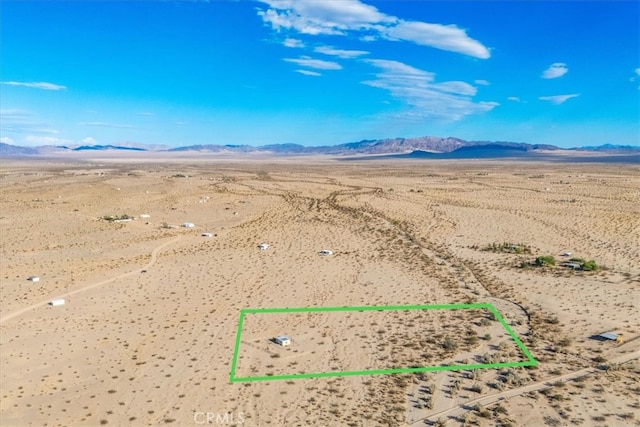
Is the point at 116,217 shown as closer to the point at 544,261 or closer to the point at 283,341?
the point at 283,341

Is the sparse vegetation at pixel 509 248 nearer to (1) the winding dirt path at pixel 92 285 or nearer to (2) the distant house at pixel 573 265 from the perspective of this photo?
(2) the distant house at pixel 573 265

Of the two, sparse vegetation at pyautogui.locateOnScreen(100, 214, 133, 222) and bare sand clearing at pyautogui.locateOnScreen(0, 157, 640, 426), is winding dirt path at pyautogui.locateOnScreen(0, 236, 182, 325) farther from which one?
sparse vegetation at pyautogui.locateOnScreen(100, 214, 133, 222)

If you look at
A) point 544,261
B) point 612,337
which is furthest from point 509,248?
point 612,337

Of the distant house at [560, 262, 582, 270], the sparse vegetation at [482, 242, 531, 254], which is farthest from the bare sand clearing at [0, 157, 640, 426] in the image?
the distant house at [560, 262, 582, 270]

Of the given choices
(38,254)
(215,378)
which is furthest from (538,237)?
(38,254)

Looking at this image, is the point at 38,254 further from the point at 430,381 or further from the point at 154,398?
the point at 430,381

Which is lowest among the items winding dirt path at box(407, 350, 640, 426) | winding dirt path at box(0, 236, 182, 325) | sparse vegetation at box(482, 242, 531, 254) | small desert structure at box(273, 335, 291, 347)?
winding dirt path at box(0, 236, 182, 325)

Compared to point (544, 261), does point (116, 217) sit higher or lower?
lower
